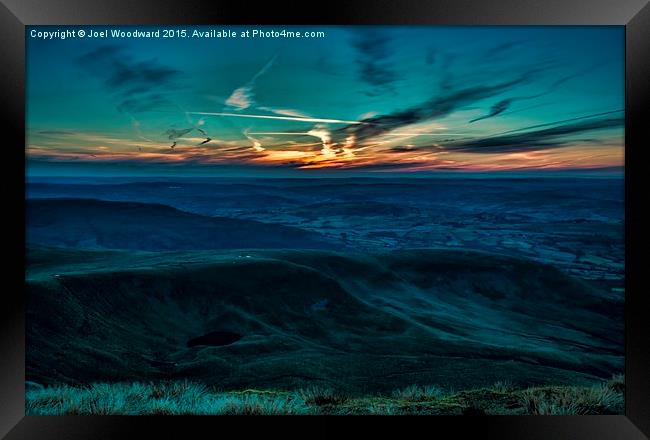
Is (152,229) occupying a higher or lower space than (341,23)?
lower

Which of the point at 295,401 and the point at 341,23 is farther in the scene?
the point at 295,401

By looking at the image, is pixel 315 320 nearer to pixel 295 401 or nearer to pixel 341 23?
pixel 295 401

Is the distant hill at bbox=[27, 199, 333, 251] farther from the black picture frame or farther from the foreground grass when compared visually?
the foreground grass

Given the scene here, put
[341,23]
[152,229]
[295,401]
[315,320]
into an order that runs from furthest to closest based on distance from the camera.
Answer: [315,320], [152,229], [295,401], [341,23]

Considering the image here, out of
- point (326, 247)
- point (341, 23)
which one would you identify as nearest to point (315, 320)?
point (326, 247)

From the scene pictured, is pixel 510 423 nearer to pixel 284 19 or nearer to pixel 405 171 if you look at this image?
pixel 405 171

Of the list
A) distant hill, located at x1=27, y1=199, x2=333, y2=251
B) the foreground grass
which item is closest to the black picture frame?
the foreground grass

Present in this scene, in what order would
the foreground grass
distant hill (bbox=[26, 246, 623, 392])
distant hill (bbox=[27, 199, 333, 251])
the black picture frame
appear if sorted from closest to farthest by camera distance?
1. the black picture frame
2. the foreground grass
3. distant hill (bbox=[26, 246, 623, 392])
4. distant hill (bbox=[27, 199, 333, 251])

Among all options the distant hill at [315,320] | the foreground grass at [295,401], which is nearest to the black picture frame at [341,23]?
the foreground grass at [295,401]
